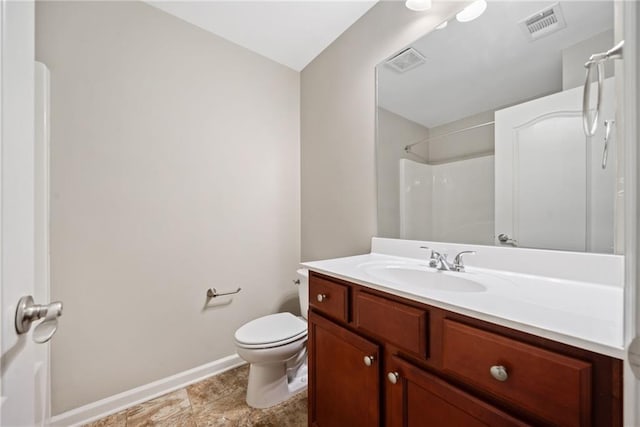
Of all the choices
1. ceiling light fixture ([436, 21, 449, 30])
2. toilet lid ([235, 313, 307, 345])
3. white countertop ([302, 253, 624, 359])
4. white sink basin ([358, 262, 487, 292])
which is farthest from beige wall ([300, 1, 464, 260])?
white countertop ([302, 253, 624, 359])

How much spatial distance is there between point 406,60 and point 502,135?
2.34ft

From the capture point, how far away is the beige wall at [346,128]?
1502 mm

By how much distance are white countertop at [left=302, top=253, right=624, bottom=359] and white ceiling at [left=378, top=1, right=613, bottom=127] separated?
2.41 feet

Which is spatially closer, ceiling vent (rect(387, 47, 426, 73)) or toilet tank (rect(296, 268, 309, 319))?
ceiling vent (rect(387, 47, 426, 73))

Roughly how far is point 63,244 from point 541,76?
2349 mm

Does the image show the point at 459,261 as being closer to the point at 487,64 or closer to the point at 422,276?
the point at 422,276

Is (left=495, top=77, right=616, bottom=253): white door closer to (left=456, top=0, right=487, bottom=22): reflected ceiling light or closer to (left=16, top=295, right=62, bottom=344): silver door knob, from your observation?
(left=456, top=0, right=487, bottom=22): reflected ceiling light

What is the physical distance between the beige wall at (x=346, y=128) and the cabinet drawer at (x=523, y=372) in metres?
0.97

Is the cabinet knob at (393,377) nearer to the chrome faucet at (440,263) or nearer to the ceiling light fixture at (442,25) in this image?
the chrome faucet at (440,263)

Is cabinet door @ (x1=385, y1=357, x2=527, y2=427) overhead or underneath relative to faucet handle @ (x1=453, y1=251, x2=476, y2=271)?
underneath

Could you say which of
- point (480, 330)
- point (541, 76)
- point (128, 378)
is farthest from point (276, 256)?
point (541, 76)

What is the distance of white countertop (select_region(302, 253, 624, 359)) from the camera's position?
→ 0.50 m

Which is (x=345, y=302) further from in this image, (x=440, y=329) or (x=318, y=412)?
(x=318, y=412)

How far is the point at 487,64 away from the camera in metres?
1.16
